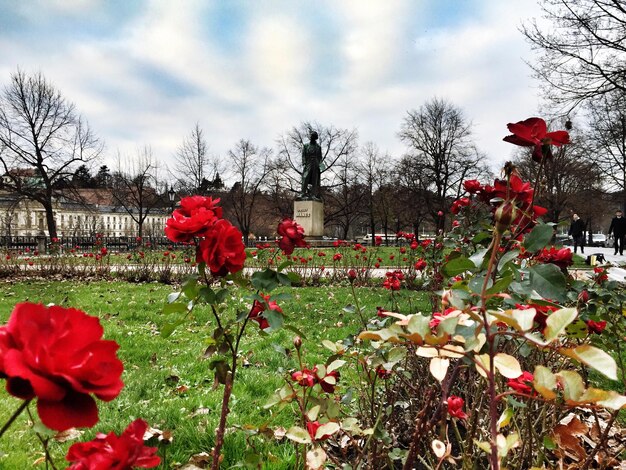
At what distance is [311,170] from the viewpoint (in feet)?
68.4

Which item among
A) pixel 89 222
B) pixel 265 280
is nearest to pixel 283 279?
pixel 265 280

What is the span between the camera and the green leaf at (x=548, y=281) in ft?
2.72

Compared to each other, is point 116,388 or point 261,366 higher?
point 116,388

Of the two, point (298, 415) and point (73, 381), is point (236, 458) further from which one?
point (73, 381)

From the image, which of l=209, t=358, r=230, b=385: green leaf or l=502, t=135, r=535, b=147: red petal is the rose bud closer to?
l=502, t=135, r=535, b=147: red petal

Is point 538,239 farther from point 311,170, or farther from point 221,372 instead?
point 311,170

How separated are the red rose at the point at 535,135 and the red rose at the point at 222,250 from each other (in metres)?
0.72

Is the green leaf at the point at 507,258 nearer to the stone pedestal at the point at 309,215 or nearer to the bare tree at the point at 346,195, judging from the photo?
the stone pedestal at the point at 309,215

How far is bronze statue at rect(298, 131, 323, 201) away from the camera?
808 inches

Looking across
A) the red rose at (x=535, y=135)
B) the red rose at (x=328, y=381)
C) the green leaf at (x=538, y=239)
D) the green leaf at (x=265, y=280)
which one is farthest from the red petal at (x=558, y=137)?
the red rose at (x=328, y=381)

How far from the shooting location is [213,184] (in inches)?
1201

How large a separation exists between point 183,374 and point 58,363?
3143 mm

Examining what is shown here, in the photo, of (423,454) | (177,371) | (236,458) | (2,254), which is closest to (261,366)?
(177,371)

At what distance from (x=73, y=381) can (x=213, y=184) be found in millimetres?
31285
